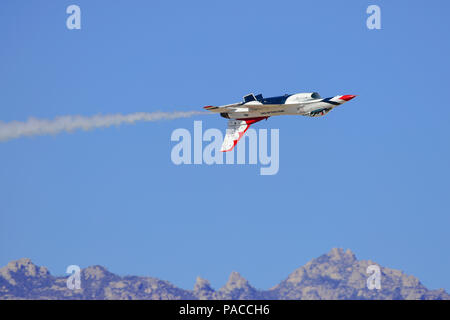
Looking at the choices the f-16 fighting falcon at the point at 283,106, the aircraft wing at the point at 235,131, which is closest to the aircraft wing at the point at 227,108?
the f-16 fighting falcon at the point at 283,106

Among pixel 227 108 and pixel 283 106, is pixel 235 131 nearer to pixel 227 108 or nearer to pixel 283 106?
pixel 227 108

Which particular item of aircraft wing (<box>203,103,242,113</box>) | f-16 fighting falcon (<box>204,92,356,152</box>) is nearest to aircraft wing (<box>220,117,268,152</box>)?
f-16 fighting falcon (<box>204,92,356,152</box>)

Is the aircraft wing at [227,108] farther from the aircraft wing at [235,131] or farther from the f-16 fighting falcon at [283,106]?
the aircraft wing at [235,131]

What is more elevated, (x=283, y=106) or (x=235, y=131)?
(x=283, y=106)

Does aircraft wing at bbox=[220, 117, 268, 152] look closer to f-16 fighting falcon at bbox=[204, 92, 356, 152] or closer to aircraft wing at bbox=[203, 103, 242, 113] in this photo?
f-16 fighting falcon at bbox=[204, 92, 356, 152]

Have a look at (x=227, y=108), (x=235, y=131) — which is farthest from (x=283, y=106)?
(x=235, y=131)

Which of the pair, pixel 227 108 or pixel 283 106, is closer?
pixel 283 106

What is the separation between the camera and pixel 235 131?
268 ft
